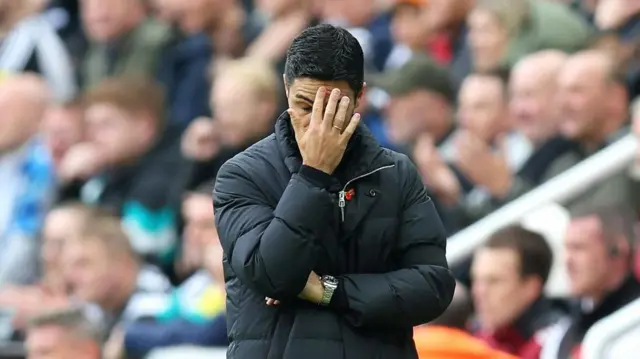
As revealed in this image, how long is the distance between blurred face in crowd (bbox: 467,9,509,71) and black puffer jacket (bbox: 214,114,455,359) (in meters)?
3.99

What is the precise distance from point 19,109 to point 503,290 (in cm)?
374

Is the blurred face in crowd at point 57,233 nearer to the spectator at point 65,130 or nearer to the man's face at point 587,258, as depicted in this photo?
the spectator at point 65,130

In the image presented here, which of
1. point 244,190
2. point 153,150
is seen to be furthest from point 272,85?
point 244,190

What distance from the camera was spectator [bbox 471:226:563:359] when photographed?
5750 mm

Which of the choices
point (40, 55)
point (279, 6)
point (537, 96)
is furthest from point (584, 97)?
point (40, 55)

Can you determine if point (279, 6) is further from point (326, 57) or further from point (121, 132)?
point (326, 57)

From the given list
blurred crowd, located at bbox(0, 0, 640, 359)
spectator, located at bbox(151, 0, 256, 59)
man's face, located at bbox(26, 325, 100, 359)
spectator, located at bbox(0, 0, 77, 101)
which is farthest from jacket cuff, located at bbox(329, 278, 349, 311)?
spectator, located at bbox(0, 0, 77, 101)

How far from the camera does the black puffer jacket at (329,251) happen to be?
9.75 feet

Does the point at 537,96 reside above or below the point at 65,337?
above

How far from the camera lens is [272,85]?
7129mm

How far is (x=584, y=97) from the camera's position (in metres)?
6.27

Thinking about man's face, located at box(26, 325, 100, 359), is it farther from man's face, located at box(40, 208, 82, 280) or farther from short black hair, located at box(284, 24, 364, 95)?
short black hair, located at box(284, 24, 364, 95)

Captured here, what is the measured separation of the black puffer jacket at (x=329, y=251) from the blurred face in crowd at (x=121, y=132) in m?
4.70

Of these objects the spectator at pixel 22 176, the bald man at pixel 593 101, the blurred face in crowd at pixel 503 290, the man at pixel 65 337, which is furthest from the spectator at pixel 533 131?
the spectator at pixel 22 176
